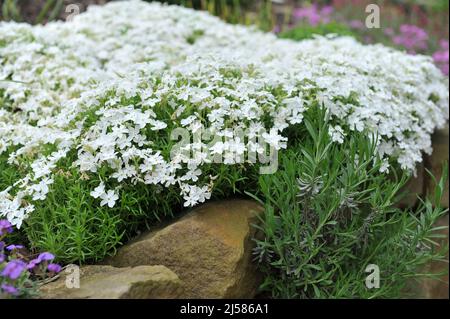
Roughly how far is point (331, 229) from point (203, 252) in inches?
24.8

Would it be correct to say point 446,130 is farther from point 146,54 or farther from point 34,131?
point 34,131

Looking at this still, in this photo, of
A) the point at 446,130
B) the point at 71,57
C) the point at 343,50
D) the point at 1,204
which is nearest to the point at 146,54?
the point at 71,57

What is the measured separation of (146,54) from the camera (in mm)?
4461

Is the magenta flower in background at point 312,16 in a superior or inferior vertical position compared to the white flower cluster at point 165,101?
superior

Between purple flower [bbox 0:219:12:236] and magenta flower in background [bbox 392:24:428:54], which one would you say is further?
magenta flower in background [bbox 392:24:428:54]

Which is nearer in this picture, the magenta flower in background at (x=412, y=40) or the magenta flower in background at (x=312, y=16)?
the magenta flower in background at (x=412, y=40)

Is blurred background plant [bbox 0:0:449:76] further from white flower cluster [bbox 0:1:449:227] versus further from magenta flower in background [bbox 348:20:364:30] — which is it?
white flower cluster [bbox 0:1:449:227]

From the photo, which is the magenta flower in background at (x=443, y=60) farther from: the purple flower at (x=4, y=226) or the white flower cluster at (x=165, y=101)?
the purple flower at (x=4, y=226)

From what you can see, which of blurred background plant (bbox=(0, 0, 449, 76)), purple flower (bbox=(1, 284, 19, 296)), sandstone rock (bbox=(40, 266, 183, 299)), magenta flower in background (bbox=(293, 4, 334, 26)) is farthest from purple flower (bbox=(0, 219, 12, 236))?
magenta flower in background (bbox=(293, 4, 334, 26))

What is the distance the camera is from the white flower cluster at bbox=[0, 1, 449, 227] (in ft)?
8.94

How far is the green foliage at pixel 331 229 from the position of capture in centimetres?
260

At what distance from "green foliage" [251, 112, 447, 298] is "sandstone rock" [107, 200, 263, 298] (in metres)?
0.12

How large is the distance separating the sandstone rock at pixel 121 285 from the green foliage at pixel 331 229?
51 cm

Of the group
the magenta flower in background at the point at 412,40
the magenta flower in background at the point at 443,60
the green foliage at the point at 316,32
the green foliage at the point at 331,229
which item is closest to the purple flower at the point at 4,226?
the green foliage at the point at 331,229
